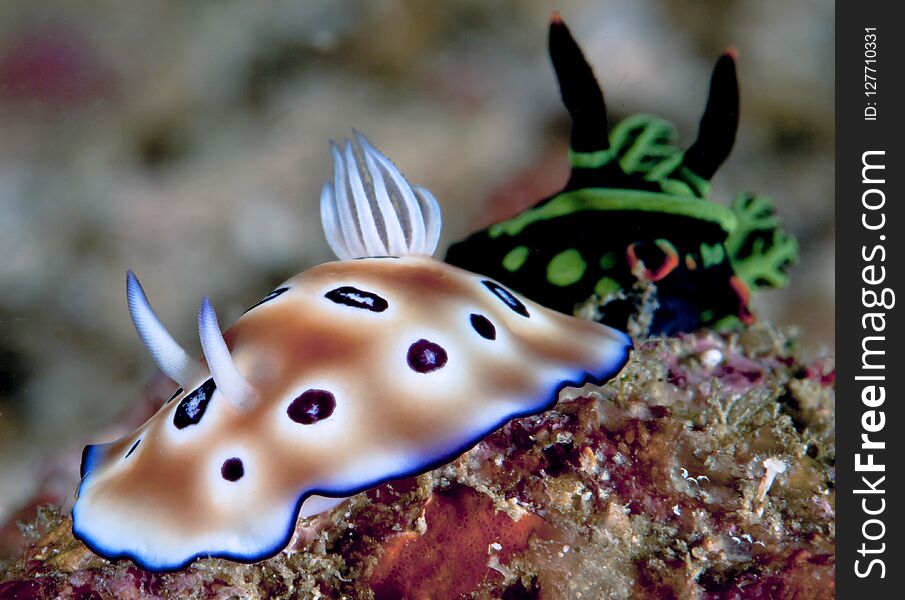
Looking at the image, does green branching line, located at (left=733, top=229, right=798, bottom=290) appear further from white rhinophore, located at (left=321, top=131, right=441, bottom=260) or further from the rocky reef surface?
white rhinophore, located at (left=321, top=131, right=441, bottom=260)

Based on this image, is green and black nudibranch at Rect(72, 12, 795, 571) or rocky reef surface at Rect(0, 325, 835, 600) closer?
green and black nudibranch at Rect(72, 12, 795, 571)

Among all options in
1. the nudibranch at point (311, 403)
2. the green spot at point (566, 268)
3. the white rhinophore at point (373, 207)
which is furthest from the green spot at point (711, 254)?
the white rhinophore at point (373, 207)

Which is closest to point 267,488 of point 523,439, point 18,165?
point 523,439

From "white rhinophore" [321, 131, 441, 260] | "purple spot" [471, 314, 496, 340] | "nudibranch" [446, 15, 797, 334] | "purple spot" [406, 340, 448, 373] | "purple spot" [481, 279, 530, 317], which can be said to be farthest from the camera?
"nudibranch" [446, 15, 797, 334]

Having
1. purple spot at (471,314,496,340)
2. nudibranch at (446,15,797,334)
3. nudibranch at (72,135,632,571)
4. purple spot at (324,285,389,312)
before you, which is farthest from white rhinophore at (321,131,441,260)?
nudibranch at (446,15,797,334)

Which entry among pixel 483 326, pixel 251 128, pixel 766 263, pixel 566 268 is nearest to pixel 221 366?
pixel 483 326

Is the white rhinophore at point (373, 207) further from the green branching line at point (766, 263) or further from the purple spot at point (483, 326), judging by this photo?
the green branching line at point (766, 263)
